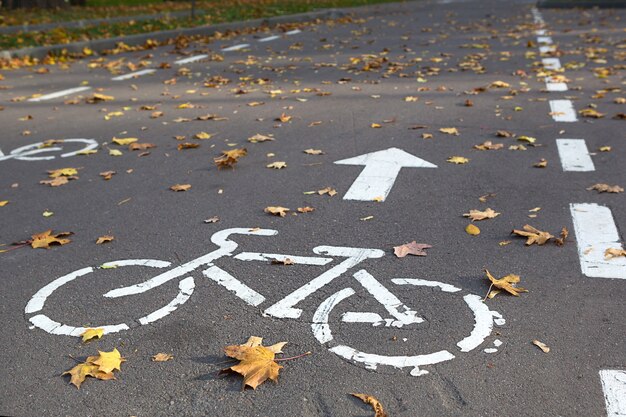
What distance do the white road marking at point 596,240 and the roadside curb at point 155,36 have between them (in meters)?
11.4

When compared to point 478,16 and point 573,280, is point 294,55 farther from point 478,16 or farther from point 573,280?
point 573,280

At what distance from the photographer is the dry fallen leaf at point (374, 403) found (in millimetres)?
2768

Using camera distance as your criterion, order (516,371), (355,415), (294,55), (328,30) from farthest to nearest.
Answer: (328,30)
(294,55)
(516,371)
(355,415)

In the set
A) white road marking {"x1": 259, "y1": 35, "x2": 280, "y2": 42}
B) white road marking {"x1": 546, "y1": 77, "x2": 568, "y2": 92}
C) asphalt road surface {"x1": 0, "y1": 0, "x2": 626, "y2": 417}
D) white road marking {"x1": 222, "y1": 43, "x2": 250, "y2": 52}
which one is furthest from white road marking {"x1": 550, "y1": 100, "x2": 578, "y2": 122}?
white road marking {"x1": 259, "y1": 35, "x2": 280, "y2": 42}

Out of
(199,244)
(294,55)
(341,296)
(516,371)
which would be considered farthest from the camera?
(294,55)

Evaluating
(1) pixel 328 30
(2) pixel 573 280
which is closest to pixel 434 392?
(2) pixel 573 280

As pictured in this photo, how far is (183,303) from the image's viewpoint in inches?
147

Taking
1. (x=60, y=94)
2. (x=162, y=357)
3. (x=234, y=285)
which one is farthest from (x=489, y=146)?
(x=60, y=94)

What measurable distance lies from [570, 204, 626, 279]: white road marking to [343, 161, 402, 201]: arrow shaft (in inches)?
51.7

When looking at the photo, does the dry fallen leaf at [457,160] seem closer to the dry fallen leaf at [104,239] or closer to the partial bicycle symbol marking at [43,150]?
the dry fallen leaf at [104,239]

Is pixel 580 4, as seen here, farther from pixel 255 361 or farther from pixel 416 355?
pixel 255 361

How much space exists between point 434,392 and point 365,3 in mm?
24558

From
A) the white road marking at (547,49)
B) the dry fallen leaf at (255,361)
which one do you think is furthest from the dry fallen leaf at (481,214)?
the white road marking at (547,49)

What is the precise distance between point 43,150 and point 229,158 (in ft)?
6.29
